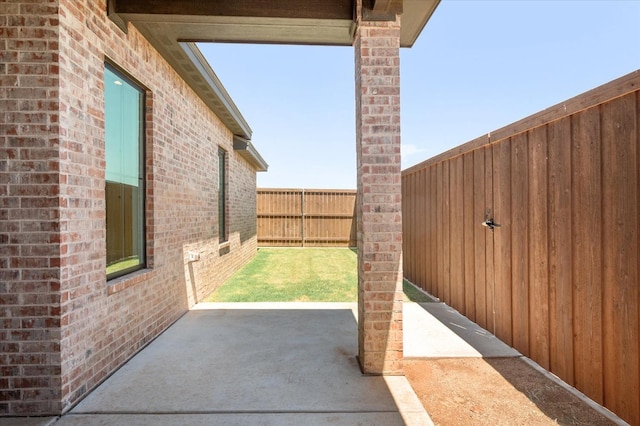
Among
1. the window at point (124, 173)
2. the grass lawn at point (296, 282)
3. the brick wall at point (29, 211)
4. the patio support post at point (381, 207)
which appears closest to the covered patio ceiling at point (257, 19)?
the patio support post at point (381, 207)

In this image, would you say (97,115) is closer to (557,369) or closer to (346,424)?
(346,424)

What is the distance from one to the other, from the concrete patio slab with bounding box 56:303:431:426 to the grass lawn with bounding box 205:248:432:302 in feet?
5.20

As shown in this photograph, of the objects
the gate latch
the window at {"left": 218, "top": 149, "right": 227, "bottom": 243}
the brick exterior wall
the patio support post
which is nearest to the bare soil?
the patio support post

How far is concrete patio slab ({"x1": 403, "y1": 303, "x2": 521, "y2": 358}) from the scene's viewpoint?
338cm

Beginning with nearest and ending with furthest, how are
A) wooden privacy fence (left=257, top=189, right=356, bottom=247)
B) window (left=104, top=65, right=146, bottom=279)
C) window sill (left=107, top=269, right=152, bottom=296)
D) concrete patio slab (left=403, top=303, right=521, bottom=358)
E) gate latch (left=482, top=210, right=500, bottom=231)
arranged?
1. window sill (left=107, top=269, right=152, bottom=296)
2. window (left=104, top=65, right=146, bottom=279)
3. concrete patio slab (left=403, top=303, right=521, bottom=358)
4. gate latch (left=482, top=210, right=500, bottom=231)
5. wooden privacy fence (left=257, top=189, right=356, bottom=247)

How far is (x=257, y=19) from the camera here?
3256mm

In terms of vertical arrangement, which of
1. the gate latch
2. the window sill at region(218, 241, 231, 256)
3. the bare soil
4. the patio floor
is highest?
the gate latch

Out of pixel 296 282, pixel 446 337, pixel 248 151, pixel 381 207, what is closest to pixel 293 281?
pixel 296 282

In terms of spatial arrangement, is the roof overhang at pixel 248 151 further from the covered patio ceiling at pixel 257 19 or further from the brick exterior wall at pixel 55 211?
the brick exterior wall at pixel 55 211

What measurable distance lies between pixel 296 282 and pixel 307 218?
22.2ft

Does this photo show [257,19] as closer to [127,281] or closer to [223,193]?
[127,281]

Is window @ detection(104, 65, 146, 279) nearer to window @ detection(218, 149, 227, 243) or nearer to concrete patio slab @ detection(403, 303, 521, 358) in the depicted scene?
concrete patio slab @ detection(403, 303, 521, 358)

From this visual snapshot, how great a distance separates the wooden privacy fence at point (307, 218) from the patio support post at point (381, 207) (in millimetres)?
10494

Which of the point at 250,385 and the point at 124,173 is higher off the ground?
the point at 124,173
